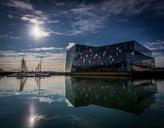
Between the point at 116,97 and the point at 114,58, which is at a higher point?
the point at 114,58

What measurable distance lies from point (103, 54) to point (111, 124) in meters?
125

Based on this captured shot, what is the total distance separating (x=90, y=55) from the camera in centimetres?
15200

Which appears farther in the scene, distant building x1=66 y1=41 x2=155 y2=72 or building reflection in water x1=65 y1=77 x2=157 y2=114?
distant building x1=66 y1=41 x2=155 y2=72

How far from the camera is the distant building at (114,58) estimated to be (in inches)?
4461

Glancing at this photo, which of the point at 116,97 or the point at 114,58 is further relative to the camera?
the point at 114,58

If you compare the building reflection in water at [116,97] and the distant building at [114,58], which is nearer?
the building reflection in water at [116,97]

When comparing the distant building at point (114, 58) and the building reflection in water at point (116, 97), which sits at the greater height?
the distant building at point (114, 58)

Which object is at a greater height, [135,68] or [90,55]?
[90,55]

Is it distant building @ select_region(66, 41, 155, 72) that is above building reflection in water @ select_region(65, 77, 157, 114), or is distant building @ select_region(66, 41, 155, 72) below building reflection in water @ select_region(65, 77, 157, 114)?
above

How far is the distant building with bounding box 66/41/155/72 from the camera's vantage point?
11331 centimetres

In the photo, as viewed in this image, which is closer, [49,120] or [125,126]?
[125,126]

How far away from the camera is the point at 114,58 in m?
125

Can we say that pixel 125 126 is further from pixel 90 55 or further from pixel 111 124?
pixel 90 55

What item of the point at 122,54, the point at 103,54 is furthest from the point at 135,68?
the point at 103,54
